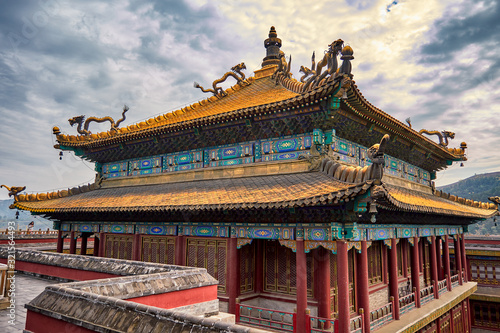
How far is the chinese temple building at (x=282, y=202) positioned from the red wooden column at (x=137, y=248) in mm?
46

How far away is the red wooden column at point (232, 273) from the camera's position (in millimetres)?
12445

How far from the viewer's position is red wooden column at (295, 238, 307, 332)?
1074 centimetres

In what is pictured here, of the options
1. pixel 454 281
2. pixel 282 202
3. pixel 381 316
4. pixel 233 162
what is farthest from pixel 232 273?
pixel 454 281

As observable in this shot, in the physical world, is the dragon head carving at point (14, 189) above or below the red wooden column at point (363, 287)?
above

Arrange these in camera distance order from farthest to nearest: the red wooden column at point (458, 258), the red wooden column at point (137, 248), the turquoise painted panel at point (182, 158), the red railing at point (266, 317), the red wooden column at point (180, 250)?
the red wooden column at point (458, 258) < the turquoise painted panel at point (182, 158) < the red wooden column at point (137, 248) < the red wooden column at point (180, 250) < the red railing at point (266, 317)

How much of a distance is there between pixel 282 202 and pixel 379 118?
6.15 metres

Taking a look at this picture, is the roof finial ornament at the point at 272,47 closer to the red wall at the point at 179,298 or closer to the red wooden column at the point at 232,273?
the red wooden column at the point at 232,273

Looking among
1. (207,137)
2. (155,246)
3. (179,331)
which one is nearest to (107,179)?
(155,246)

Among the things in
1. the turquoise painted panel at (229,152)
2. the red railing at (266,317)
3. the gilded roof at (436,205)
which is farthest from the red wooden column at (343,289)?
the turquoise painted panel at (229,152)

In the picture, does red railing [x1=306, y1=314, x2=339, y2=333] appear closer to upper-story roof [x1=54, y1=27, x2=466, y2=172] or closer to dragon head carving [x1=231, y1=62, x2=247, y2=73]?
upper-story roof [x1=54, y1=27, x2=466, y2=172]

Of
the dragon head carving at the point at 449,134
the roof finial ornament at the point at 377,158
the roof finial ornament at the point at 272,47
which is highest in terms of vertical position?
the roof finial ornament at the point at 272,47

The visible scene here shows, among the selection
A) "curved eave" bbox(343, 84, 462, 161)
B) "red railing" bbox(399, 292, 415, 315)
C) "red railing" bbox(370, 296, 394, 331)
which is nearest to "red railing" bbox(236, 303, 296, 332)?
"red railing" bbox(370, 296, 394, 331)

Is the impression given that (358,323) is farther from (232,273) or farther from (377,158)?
(377,158)

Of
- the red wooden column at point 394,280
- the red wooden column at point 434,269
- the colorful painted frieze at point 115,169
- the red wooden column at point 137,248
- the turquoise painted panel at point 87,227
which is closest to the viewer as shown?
the red wooden column at point 394,280
